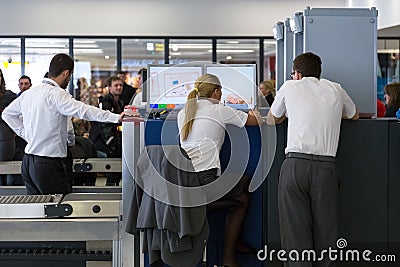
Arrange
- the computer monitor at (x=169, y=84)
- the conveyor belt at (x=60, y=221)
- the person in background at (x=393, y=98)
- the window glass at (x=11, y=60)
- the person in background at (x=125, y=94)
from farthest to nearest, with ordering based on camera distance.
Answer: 1. the window glass at (x=11, y=60)
2. the person in background at (x=125, y=94)
3. the person in background at (x=393, y=98)
4. the computer monitor at (x=169, y=84)
5. the conveyor belt at (x=60, y=221)

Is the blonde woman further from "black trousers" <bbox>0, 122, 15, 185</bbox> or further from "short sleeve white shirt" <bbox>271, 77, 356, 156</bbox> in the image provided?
"black trousers" <bbox>0, 122, 15, 185</bbox>

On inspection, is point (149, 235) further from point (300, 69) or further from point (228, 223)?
point (300, 69)

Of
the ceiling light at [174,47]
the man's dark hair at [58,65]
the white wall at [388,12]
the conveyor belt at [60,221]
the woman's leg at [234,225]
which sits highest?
the white wall at [388,12]

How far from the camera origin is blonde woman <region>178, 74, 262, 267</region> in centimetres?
418

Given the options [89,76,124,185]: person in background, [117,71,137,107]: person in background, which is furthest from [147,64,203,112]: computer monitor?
[117,71,137,107]: person in background

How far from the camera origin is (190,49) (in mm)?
11188

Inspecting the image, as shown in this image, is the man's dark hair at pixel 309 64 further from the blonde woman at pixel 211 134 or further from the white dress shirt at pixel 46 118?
the white dress shirt at pixel 46 118

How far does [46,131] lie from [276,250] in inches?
59.9

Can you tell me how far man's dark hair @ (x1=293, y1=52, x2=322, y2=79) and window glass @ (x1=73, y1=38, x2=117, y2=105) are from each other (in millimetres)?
7176

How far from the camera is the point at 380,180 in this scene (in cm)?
433

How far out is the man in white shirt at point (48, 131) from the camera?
450 cm

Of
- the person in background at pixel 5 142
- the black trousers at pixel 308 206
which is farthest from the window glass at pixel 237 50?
the black trousers at pixel 308 206

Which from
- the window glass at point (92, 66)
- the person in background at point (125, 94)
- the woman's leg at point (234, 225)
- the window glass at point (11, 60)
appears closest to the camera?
the woman's leg at point (234, 225)

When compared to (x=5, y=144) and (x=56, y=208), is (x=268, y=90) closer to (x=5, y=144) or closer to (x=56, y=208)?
(x=5, y=144)
